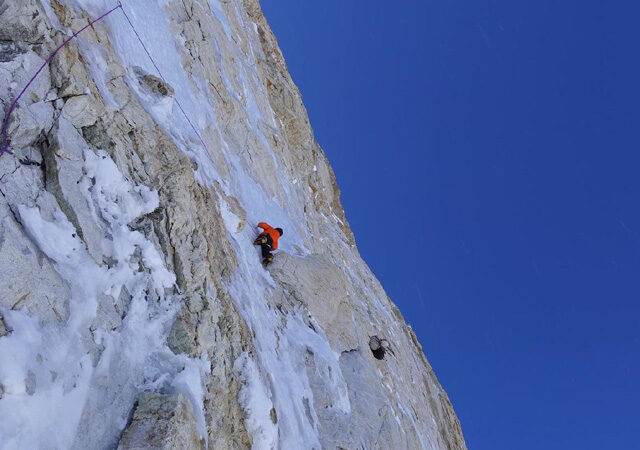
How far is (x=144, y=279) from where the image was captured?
6551mm

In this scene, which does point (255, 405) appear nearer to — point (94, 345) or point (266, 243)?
point (94, 345)

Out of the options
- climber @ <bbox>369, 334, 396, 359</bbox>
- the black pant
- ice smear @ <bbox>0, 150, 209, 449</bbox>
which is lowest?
ice smear @ <bbox>0, 150, 209, 449</bbox>


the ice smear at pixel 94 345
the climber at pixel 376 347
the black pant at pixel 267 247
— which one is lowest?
the ice smear at pixel 94 345

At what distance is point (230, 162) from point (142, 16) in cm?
401

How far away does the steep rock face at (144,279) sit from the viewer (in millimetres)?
5105

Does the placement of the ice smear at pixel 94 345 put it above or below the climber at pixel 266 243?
below

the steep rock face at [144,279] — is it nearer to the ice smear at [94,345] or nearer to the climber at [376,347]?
the ice smear at [94,345]

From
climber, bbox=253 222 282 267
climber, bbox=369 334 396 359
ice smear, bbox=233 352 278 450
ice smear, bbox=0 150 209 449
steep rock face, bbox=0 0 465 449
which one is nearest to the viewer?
ice smear, bbox=0 150 209 449

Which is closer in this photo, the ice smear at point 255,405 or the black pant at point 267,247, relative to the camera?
the ice smear at point 255,405

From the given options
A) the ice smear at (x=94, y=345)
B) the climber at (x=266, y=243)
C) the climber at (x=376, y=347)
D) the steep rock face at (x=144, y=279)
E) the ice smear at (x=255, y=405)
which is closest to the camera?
the ice smear at (x=94, y=345)

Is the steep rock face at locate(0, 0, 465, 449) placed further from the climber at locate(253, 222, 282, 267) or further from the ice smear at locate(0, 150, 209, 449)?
the climber at locate(253, 222, 282, 267)

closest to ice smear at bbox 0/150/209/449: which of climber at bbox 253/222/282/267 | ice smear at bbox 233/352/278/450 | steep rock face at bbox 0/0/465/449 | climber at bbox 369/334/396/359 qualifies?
steep rock face at bbox 0/0/465/449

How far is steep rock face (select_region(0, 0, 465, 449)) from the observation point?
5105 mm

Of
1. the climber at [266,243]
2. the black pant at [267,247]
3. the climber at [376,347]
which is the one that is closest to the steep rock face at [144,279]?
the climber at [266,243]
